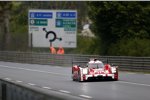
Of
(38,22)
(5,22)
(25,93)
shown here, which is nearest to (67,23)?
(38,22)

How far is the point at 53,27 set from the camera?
52.3 metres

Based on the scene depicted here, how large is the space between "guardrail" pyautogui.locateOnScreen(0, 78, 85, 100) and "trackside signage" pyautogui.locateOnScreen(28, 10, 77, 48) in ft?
122

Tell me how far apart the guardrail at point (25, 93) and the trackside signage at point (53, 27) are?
37.1 m

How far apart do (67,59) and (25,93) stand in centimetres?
3799

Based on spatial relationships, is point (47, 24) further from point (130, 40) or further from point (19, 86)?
point (19, 86)

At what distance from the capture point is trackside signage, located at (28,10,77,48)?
50.7 m

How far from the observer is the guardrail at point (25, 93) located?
26.7 feet

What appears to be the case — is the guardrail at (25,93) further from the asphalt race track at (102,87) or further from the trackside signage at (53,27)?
the trackside signage at (53,27)

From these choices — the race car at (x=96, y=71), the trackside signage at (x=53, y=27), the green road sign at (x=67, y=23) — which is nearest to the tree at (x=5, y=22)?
the trackside signage at (x=53, y=27)

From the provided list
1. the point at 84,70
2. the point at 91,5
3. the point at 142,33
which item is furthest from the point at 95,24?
the point at 84,70

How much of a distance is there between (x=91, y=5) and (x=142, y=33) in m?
5.02

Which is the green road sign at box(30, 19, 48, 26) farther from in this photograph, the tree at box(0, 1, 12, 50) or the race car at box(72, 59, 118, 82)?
the race car at box(72, 59, 118, 82)

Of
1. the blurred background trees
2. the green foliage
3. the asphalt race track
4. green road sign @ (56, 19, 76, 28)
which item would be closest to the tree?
green road sign @ (56, 19, 76, 28)

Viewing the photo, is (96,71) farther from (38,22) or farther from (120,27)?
(38,22)
